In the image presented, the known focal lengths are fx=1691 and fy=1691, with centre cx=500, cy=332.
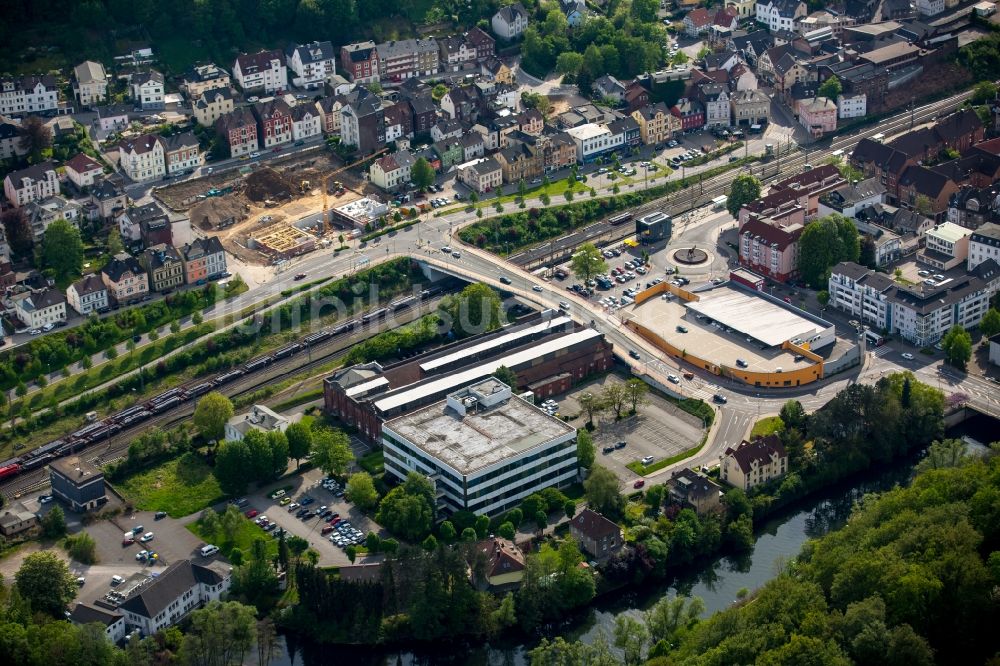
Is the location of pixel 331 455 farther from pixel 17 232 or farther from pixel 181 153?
pixel 181 153

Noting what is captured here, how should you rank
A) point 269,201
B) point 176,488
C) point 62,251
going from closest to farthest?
point 176,488 → point 62,251 → point 269,201

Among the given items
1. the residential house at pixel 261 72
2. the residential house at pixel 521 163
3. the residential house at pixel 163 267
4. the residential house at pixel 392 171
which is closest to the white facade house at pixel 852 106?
the residential house at pixel 521 163

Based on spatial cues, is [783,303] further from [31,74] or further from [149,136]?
[31,74]

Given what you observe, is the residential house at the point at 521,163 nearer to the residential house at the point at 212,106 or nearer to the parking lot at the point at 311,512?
the residential house at the point at 212,106

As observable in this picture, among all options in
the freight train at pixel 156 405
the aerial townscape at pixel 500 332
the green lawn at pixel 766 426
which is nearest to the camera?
the aerial townscape at pixel 500 332

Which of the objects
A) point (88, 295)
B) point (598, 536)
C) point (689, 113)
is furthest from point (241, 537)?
point (689, 113)

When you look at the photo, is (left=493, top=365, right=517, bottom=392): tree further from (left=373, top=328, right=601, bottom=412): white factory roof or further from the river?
the river
